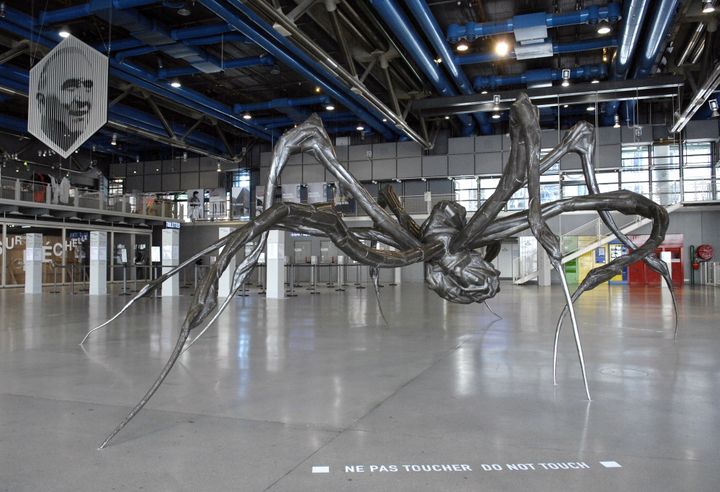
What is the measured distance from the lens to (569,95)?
1534cm

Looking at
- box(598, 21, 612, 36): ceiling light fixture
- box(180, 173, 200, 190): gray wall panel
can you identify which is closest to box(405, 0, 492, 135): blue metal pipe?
box(598, 21, 612, 36): ceiling light fixture

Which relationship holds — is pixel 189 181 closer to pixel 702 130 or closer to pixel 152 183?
pixel 152 183

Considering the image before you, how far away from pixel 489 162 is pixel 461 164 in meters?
1.18

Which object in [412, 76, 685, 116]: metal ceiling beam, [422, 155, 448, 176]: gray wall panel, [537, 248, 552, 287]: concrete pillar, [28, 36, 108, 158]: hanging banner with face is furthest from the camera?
[422, 155, 448, 176]: gray wall panel

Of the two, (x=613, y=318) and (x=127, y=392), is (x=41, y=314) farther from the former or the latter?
(x=613, y=318)

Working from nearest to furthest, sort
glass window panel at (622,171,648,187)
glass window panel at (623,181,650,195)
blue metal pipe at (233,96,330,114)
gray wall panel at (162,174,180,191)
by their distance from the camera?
blue metal pipe at (233,96,330,114)
glass window panel at (623,181,650,195)
glass window panel at (622,171,648,187)
gray wall panel at (162,174,180,191)

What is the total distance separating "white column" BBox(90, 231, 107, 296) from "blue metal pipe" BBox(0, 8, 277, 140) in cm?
494

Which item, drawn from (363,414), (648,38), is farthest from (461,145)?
(363,414)

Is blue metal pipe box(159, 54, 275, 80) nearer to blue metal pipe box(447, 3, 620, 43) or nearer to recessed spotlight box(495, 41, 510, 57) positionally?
blue metal pipe box(447, 3, 620, 43)

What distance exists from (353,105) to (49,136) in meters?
11.6

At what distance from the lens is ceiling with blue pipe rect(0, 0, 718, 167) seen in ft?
35.8

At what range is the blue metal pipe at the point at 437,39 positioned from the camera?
34.1 feet

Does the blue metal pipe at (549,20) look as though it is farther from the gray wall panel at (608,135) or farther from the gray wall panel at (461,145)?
the gray wall panel at (461,145)

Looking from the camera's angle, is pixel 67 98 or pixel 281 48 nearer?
pixel 67 98
